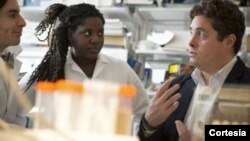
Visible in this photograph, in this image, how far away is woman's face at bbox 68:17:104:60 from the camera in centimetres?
141

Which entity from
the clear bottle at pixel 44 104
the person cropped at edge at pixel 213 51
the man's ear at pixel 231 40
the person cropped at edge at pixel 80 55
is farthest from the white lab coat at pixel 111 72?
the clear bottle at pixel 44 104

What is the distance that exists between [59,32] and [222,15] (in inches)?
27.6

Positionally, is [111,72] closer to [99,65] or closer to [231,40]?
[99,65]

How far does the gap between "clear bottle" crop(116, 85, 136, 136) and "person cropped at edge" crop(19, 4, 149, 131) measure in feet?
3.05

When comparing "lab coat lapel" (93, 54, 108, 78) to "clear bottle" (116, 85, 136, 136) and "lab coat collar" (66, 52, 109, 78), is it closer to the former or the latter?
"lab coat collar" (66, 52, 109, 78)

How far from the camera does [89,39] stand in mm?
1405

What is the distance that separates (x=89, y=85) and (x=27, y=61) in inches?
72.0

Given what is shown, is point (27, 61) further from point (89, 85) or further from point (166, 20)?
point (89, 85)

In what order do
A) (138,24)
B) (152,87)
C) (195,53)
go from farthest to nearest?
1. (138,24)
2. (152,87)
3. (195,53)

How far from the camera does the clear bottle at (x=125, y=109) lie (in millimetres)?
403

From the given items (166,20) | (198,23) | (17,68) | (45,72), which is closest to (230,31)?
(198,23)

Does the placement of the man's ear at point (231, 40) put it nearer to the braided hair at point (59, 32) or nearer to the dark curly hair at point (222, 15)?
the dark curly hair at point (222, 15)

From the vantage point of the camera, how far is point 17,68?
146 centimetres

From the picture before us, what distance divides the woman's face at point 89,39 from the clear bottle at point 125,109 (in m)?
0.99
